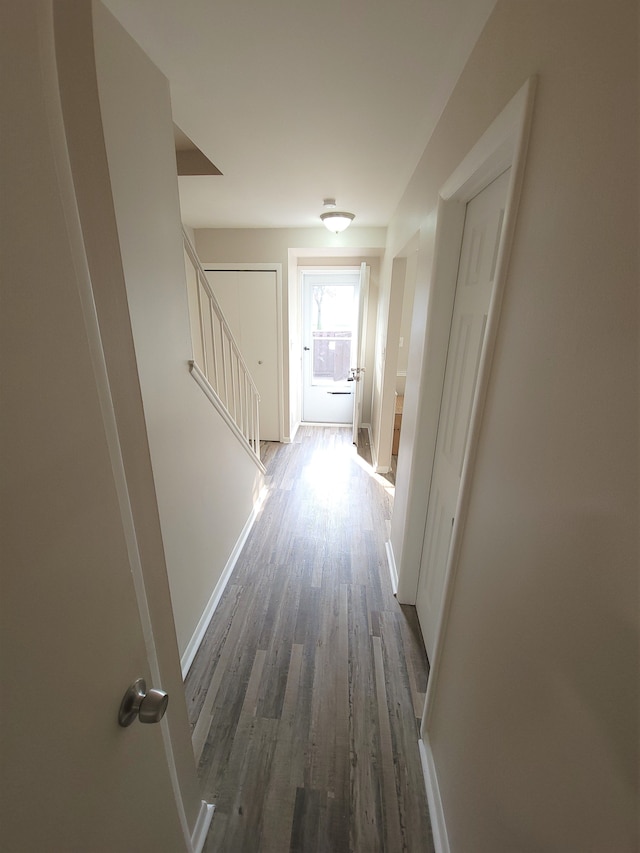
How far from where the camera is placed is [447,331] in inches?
60.1

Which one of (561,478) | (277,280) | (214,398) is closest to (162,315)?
(214,398)

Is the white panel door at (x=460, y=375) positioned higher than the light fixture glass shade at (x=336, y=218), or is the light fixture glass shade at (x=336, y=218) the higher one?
the light fixture glass shade at (x=336, y=218)

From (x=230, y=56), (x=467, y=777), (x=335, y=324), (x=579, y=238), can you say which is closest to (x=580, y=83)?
(x=579, y=238)

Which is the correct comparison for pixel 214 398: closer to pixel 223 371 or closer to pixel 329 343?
pixel 223 371

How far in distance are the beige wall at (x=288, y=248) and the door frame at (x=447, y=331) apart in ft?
8.00

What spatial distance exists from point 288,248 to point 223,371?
6.67 feet

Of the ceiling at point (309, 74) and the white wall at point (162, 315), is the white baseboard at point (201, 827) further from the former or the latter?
the ceiling at point (309, 74)

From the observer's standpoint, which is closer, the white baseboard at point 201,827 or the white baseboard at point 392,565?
the white baseboard at point 201,827

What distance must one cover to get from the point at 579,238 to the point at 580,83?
244mm

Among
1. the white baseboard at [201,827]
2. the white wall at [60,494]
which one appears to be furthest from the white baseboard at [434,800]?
the white wall at [60,494]

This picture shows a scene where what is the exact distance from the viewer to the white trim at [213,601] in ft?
5.27

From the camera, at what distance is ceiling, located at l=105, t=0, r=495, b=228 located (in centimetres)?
98

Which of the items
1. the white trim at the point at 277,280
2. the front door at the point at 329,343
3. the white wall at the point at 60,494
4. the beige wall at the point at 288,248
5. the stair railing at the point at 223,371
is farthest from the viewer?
the front door at the point at 329,343

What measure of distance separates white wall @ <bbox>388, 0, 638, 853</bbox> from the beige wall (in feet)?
9.26
